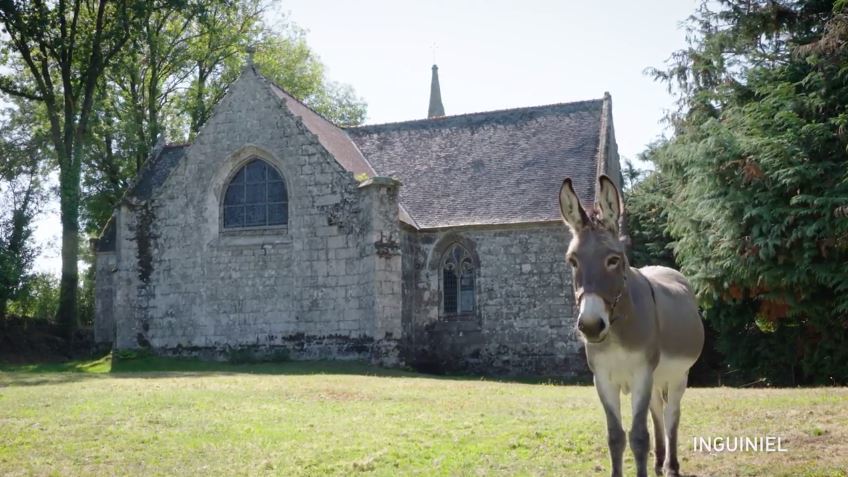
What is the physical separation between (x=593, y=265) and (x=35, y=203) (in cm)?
3899

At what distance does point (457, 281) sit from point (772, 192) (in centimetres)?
986

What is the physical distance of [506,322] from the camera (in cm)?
2373

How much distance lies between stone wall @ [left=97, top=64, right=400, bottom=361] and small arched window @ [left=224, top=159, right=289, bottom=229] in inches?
11.2

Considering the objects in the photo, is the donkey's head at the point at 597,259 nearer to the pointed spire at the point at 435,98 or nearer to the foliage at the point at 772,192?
the foliage at the point at 772,192

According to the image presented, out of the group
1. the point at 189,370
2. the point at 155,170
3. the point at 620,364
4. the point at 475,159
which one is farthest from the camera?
the point at 155,170

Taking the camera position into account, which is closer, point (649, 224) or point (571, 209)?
point (571, 209)

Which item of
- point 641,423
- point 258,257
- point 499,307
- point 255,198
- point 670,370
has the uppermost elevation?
point 255,198

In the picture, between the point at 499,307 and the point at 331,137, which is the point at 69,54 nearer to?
the point at 331,137

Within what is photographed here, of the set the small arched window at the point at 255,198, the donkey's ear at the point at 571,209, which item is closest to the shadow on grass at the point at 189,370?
the small arched window at the point at 255,198

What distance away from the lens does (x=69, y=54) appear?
3169cm

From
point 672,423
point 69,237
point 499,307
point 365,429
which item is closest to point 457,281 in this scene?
point 499,307

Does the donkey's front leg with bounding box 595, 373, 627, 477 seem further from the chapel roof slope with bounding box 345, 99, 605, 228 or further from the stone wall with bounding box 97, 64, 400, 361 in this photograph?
the chapel roof slope with bounding box 345, 99, 605, 228

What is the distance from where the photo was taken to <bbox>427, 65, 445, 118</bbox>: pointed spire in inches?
1971

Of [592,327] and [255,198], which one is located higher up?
[255,198]
